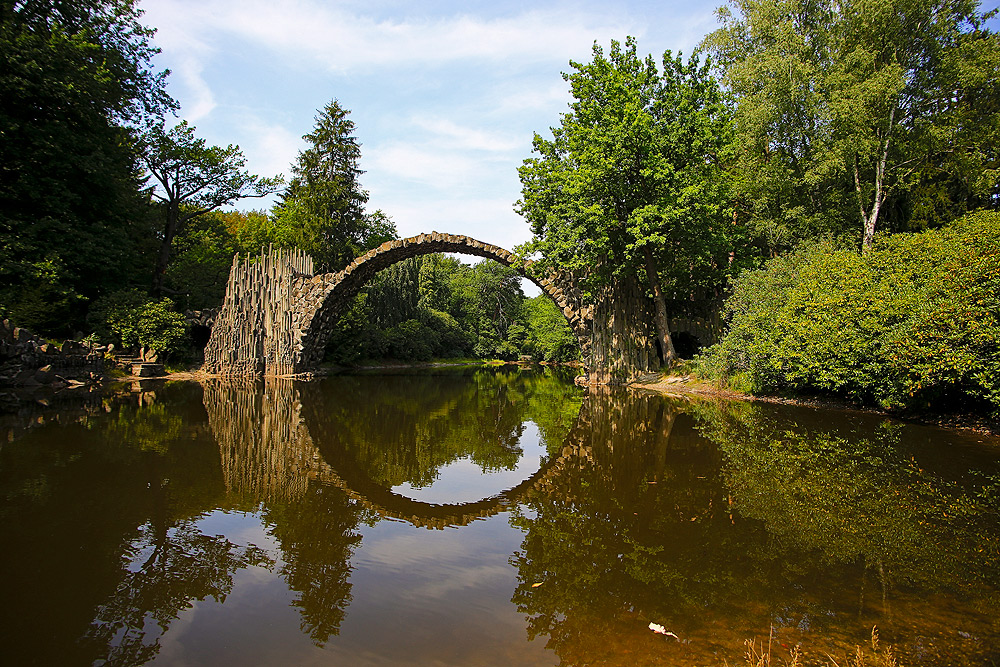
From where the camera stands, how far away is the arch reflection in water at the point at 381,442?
5.36m

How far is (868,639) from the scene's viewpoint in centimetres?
267

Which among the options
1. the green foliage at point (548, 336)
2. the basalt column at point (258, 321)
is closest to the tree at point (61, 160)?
the basalt column at point (258, 321)

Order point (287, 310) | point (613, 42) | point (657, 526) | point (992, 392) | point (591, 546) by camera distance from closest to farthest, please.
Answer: point (591, 546), point (657, 526), point (992, 392), point (613, 42), point (287, 310)

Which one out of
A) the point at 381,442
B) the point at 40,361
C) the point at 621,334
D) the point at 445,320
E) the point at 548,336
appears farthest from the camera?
the point at 548,336

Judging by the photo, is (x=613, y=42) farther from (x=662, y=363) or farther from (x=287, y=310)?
(x=287, y=310)

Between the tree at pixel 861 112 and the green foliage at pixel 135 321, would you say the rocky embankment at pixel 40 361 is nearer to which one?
the green foliage at pixel 135 321

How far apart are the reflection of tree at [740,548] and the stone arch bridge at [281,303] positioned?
48.4 feet

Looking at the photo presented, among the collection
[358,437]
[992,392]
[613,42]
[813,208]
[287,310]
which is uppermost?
[613,42]

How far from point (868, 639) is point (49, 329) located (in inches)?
942

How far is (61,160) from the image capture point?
18156 millimetres

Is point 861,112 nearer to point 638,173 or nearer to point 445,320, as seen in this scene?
point 638,173

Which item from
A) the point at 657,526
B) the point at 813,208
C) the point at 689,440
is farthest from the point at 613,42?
the point at 657,526

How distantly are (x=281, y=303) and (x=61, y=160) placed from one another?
8.84 meters

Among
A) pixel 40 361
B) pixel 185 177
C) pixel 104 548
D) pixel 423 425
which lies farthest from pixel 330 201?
pixel 104 548
